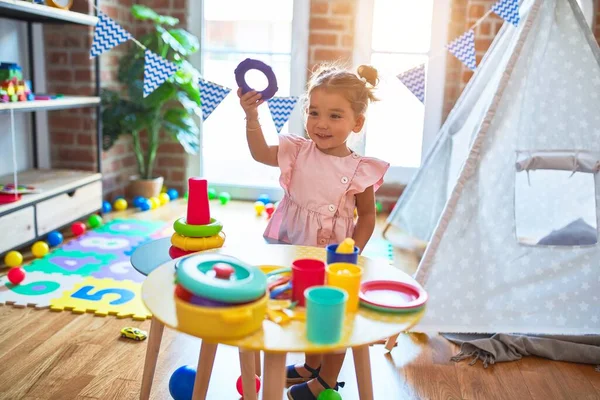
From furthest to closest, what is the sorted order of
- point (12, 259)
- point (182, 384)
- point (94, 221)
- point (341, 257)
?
point (94, 221) < point (12, 259) < point (182, 384) < point (341, 257)

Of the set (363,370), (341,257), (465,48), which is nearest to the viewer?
(341,257)

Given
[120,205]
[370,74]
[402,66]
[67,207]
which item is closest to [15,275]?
[67,207]

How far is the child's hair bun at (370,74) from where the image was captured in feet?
5.74

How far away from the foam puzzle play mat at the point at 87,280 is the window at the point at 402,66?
1655mm

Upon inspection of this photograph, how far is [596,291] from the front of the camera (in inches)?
80.3

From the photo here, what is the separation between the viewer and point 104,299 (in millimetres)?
2297

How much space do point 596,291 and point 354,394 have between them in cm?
96

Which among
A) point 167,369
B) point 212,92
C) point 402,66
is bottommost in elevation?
point 167,369

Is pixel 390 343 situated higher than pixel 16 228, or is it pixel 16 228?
pixel 16 228

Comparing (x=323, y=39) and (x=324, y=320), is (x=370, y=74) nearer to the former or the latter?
(x=324, y=320)

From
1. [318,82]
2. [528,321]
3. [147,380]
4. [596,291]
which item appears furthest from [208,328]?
[596,291]

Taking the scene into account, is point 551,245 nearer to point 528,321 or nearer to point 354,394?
point 528,321

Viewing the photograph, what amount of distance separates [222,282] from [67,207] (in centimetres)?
228

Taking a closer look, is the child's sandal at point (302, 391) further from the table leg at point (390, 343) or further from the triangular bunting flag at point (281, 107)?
the triangular bunting flag at point (281, 107)
